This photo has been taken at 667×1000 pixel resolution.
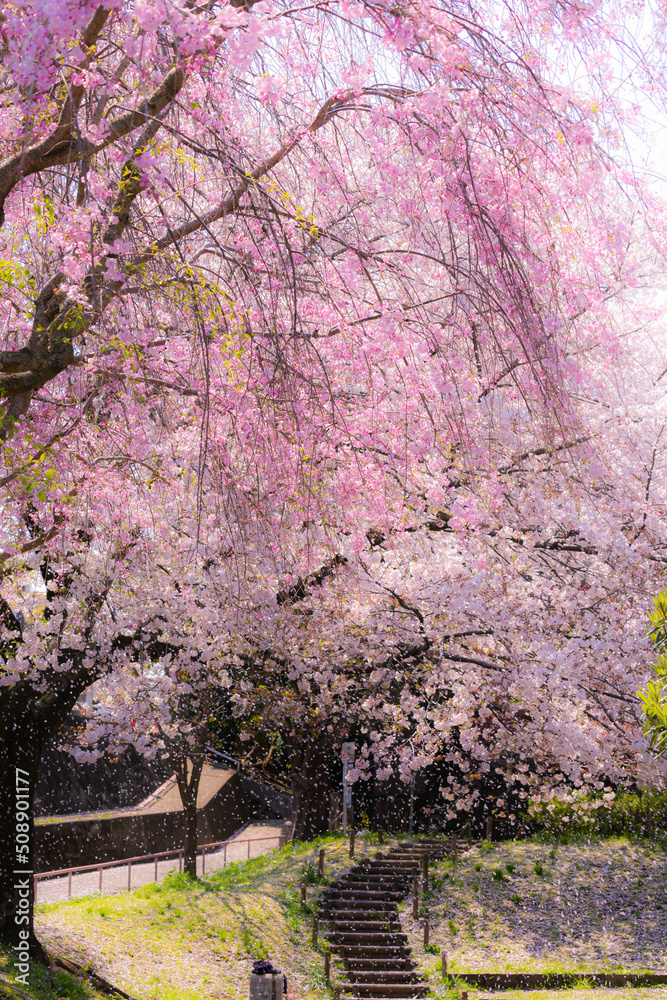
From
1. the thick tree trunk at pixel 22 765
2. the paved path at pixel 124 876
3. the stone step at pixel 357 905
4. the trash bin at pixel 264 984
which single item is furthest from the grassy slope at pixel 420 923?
the trash bin at pixel 264 984

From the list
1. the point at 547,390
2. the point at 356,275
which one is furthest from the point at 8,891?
the point at 547,390

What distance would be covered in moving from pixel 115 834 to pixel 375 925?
27.1 ft

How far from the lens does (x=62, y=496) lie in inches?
292

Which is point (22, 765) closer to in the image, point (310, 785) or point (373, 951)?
point (373, 951)

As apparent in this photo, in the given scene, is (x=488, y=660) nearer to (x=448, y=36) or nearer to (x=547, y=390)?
(x=547, y=390)

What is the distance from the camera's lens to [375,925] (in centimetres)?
1602

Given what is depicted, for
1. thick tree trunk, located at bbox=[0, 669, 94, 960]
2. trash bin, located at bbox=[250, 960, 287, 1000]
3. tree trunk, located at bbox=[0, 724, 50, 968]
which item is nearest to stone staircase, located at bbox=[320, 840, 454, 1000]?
trash bin, located at bbox=[250, 960, 287, 1000]

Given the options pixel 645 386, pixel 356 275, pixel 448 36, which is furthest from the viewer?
pixel 645 386

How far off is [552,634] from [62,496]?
307 inches

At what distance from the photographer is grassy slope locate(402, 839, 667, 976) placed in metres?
14.7

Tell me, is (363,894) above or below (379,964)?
above

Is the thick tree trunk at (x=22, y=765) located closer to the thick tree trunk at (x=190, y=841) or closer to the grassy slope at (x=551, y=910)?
the thick tree trunk at (x=190, y=841)

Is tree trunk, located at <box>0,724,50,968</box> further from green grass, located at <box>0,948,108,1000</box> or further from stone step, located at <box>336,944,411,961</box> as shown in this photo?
stone step, located at <box>336,944,411,961</box>

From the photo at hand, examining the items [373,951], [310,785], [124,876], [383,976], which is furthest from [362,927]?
[124,876]
